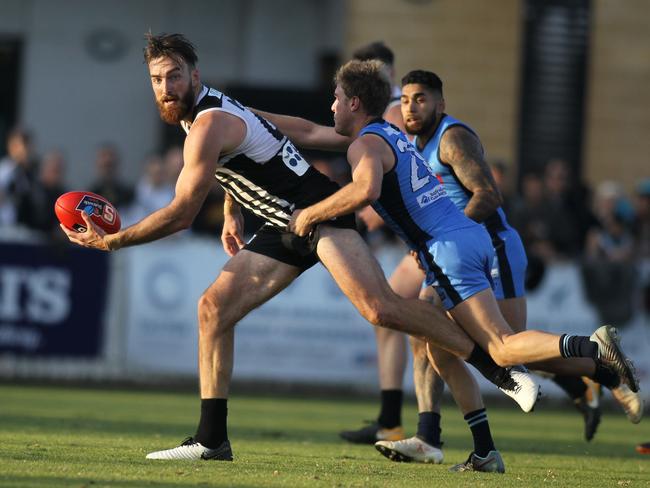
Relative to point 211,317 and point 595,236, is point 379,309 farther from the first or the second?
point 595,236

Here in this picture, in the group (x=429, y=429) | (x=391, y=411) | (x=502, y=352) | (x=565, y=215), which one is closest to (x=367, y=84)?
(x=502, y=352)

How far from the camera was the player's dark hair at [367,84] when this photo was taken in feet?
26.1

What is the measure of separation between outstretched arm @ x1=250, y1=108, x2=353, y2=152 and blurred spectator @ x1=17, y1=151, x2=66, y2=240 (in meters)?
7.37

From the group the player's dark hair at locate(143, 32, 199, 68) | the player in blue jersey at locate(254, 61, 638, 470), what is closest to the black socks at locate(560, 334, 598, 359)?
the player in blue jersey at locate(254, 61, 638, 470)

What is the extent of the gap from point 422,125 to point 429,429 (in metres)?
1.94

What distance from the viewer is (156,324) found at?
51.1 ft

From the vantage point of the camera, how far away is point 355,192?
7.52m

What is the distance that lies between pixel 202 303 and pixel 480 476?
185 centimetres

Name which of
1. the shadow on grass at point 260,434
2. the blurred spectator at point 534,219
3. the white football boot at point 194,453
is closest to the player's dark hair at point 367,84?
the white football boot at point 194,453

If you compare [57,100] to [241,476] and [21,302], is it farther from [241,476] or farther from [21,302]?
[241,476]

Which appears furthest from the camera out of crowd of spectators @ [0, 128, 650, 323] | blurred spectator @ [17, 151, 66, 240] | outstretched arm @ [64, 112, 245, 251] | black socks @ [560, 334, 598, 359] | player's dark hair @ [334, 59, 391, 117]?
crowd of spectators @ [0, 128, 650, 323]

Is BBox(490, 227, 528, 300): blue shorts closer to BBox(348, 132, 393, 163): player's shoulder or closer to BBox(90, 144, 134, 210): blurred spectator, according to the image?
BBox(348, 132, 393, 163): player's shoulder

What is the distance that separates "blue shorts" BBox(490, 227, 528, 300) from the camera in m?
9.03

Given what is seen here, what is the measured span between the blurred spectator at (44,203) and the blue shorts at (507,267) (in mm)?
7465
